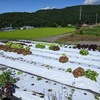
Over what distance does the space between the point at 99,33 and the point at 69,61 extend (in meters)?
16.2

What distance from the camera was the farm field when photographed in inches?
181

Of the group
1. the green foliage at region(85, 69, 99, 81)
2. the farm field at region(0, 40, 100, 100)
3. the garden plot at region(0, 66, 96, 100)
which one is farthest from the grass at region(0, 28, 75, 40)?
the green foliage at region(85, 69, 99, 81)

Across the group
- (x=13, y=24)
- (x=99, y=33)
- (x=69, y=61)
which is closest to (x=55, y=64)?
(x=69, y=61)

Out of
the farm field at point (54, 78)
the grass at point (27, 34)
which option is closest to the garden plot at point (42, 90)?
the farm field at point (54, 78)

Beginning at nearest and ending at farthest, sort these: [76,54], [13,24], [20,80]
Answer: [20,80], [76,54], [13,24]

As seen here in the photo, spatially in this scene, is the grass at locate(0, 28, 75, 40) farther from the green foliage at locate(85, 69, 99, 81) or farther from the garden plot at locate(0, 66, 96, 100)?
the green foliage at locate(85, 69, 99, 81)

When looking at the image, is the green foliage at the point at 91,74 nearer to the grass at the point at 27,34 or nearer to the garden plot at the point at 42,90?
the garden plot at the point at 42,90

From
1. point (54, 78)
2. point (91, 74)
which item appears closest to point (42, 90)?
point (54, 78)

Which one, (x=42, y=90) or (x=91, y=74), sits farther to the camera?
(x=91, y=74)

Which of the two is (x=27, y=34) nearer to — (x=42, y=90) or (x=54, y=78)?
(x=54, y=78)

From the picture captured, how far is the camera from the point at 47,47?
9.58 meters

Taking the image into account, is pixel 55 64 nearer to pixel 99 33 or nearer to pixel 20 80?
pixel 20 80

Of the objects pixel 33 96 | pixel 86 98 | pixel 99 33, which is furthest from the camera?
pixel 99 33

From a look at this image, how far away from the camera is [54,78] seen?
5.80 m
